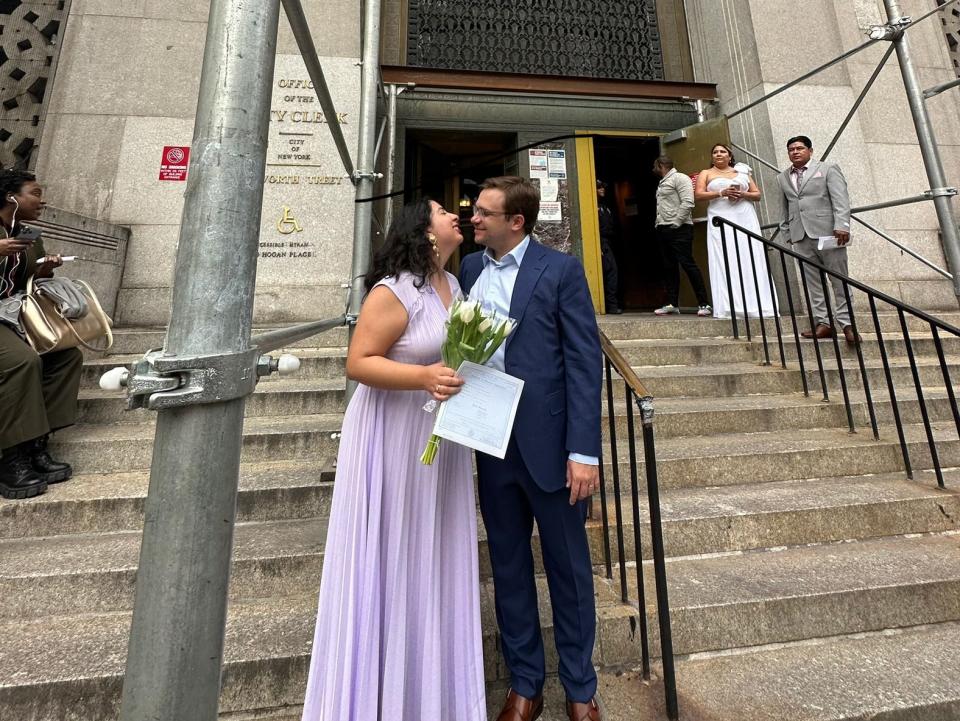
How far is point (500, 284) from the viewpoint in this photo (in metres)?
1.78

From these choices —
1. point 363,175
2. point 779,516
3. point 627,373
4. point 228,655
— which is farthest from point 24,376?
point 779,516

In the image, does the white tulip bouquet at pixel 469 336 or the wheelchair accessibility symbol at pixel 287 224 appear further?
the wheelchair accessibility symbol at pixel 287 224

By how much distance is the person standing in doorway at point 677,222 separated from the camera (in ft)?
20.5

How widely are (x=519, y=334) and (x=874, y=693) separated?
2044 millimetres

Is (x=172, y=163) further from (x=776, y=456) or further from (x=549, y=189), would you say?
(x=776, y=456)

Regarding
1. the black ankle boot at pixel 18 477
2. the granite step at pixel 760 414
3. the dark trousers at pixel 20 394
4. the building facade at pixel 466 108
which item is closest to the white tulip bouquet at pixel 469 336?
the granite step at pixel 760 414

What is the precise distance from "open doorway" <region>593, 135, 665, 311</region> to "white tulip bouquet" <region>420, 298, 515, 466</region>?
311 inches

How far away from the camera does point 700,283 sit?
629 cm

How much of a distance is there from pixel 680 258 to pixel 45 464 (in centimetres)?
696

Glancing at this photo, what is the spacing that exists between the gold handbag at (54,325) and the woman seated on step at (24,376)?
2.5 inches

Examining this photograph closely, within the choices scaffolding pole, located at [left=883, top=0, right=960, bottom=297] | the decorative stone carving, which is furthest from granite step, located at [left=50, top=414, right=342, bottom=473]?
scaffolding pole, located at [left=883, top=0, right=960, bottom=297]

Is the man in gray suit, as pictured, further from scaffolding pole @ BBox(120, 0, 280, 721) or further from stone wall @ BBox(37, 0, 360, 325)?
scaffolding pole @ BBox(120, 0, 280, 721)

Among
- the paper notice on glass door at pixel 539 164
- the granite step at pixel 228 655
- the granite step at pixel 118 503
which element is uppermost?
the paper notice on glass door at pixel 539 164

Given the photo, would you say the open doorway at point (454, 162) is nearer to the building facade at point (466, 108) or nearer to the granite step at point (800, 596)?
the building facade at point (466, 108)
